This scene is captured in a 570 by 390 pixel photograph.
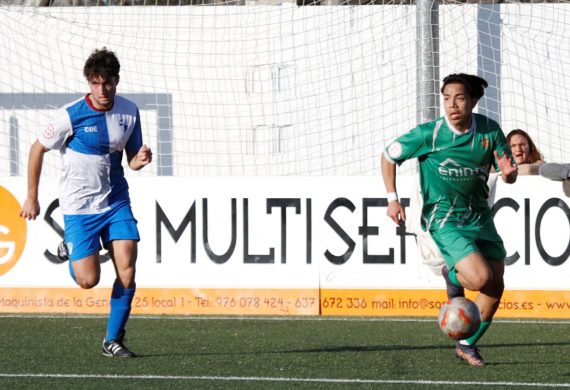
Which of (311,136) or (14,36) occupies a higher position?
(14,36)

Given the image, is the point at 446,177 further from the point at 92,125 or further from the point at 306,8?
the point at 306,8

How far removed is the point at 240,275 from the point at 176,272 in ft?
1.97

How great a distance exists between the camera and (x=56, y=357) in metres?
8.45

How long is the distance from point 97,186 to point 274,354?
65.6 inches

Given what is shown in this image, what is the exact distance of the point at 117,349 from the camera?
8367 mm

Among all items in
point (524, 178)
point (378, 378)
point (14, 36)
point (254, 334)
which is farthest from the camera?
point (14, 36)

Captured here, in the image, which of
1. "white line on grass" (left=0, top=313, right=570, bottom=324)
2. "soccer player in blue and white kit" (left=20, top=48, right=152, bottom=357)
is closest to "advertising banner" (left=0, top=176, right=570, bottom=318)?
"white line on grass" (left=0, top=313, right=570, bottom=324)

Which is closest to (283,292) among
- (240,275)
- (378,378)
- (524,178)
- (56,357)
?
(240,275)

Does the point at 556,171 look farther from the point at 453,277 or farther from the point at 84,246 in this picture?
the point at 84,246

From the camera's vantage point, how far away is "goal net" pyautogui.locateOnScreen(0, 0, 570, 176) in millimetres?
13977

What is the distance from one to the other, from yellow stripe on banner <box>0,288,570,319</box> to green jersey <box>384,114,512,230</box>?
345 cm

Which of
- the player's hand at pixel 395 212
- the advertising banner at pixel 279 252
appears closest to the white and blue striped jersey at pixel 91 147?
the player's hand at pixel 395 212

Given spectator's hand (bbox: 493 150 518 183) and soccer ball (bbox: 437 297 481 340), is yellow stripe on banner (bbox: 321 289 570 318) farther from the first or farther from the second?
soccer ball (bbox: 437 297 481 340)

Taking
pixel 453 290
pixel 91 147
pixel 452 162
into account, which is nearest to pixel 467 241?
pixel 452 162
